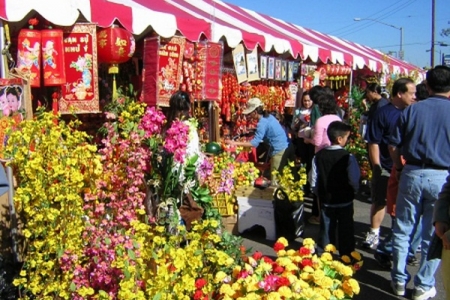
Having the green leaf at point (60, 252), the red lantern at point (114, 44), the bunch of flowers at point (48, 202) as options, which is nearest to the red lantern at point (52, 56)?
the red lantern at point (114, 44)

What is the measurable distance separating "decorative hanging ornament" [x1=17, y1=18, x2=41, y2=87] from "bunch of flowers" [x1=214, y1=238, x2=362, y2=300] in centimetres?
253

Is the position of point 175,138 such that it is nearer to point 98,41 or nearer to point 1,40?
point 1,40

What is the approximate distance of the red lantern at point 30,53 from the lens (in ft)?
13.4

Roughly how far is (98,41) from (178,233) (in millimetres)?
2546

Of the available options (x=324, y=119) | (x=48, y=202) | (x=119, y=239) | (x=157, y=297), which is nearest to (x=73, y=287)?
(x=119, y=239)

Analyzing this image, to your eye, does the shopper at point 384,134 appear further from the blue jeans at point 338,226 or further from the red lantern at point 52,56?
the red lantern at point 52,56

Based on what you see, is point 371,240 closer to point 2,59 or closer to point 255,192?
point 255,192

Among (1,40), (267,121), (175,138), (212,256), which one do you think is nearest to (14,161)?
(175,138)

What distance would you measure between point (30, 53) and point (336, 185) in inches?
111

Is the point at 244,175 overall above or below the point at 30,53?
below

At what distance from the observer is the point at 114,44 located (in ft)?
15.0

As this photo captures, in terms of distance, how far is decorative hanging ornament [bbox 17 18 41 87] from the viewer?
4078 millimetres

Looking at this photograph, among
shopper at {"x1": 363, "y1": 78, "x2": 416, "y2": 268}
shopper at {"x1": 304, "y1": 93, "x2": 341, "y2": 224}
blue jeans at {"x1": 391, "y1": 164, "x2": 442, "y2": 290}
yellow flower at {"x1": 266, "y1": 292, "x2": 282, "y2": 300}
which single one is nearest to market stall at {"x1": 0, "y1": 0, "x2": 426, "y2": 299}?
yellow flower at {"x1": 266, "y1": 292, "x2": 282, "y2": 300}

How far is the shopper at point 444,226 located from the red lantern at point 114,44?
3246 mm
